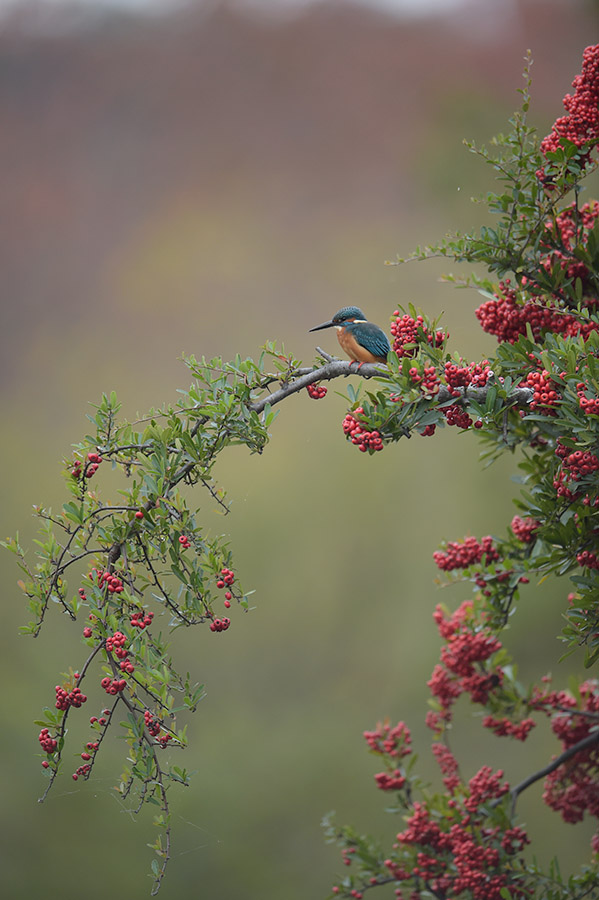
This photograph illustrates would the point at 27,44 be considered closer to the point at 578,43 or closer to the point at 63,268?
the point at 63,268

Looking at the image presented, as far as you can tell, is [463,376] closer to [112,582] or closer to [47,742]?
[112,582]

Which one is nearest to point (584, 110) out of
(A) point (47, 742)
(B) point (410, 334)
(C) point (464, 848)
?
(B) point (410, 334)

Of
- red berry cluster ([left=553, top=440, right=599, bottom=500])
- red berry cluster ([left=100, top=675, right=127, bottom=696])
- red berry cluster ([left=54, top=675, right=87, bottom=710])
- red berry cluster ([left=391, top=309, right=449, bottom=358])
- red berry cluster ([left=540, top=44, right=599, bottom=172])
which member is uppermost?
red berry cluster ([left=540, top=44, right=599, bottom=172])

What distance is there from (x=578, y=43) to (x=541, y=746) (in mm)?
2441

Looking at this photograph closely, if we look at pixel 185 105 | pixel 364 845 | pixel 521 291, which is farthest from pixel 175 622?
pixel 185 105

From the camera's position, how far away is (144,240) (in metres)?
2.67

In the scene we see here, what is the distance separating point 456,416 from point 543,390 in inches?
5.6

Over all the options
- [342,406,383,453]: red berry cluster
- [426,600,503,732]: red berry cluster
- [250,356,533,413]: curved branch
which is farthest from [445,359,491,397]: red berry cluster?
[426,600,503,732]: red berry cluster

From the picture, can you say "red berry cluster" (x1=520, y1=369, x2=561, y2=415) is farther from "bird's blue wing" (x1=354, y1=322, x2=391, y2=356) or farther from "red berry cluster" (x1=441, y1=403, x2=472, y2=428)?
"bird's blue wing" (x1=354, y1=322, x2=391, y2=356)

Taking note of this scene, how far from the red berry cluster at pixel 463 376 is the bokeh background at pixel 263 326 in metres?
1.07

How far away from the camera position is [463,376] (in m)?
1.29

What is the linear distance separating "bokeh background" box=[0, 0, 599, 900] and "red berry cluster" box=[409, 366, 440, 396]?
1.16 metres

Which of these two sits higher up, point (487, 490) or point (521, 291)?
point (487, 490)

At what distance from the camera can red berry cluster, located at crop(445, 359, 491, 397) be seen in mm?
1283
